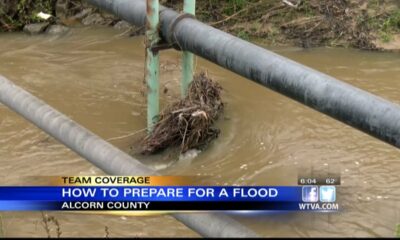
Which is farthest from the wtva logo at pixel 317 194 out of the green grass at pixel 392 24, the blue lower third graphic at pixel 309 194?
the green grass at pixel 392 24

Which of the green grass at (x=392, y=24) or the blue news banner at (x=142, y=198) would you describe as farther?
the green grass at (x=392, y=24)

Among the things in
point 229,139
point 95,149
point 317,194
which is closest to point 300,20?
point 229,139

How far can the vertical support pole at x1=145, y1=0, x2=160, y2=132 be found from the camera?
406cm

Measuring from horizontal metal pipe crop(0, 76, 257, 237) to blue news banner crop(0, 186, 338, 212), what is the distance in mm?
226

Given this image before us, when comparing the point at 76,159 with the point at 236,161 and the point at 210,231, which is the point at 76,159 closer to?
the point at 236,161

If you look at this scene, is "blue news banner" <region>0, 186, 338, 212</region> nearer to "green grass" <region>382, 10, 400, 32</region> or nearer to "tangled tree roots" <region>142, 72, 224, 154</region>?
"tangled tree roots" <region>142, 72, 224, 154</region>

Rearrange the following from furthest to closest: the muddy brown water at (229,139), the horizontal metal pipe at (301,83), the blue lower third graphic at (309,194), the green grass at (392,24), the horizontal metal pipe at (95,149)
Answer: the green grass at (392,24), the muddy brown water at (229,139), the blue lower third graphic at (309,194), the horizontal metal pipe at (301,83), the horizontal metal pipe at (95,149)

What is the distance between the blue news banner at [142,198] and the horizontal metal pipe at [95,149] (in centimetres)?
23

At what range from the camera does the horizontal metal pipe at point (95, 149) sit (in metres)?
1.96

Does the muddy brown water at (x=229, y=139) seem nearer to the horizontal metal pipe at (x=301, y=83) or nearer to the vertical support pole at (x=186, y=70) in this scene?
the vertical support pole at (x=186, y=70)

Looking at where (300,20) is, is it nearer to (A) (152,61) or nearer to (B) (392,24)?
(B) (392,24)

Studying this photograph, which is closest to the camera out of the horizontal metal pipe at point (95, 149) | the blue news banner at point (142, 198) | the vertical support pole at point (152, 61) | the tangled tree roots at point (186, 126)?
the horizontal metal pipe at point (95, 149)

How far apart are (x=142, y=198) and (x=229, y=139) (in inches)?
90.4

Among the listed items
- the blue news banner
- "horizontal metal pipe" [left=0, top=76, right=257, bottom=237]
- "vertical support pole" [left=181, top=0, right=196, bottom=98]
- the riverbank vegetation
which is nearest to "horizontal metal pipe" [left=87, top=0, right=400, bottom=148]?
the blue news banner
